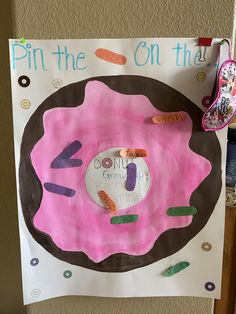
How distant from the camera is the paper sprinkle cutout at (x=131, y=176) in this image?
75 centimetres

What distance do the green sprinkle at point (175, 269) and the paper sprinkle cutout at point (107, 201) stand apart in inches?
7.0

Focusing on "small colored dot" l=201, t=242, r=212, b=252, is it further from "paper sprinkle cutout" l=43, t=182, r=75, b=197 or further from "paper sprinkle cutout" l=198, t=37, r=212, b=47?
"paper sprinkle cutout" l=198, t=37, r=212, b=47

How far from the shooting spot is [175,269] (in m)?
0.79

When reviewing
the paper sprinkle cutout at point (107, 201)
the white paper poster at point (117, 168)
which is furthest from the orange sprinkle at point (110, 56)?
the paper sprinkle cutout at point (107, 201)

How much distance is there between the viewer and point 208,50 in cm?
71

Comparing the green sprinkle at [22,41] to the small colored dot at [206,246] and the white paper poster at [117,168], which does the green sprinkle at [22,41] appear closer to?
the white paper poster at [117,168]

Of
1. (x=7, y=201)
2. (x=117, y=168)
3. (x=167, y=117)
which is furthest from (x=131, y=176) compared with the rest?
(x=7, y=201)

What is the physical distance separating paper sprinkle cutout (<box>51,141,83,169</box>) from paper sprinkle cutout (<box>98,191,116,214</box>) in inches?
3.0

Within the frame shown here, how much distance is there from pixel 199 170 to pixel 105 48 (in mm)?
304

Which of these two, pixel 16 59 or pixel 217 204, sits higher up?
pixel 16 59

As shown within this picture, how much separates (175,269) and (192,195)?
165 millimetres

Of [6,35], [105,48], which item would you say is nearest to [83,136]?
[105,48]

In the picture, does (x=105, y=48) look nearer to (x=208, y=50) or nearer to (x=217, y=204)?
(x=208, y=50)

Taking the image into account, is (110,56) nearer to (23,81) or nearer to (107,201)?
(23,81)
